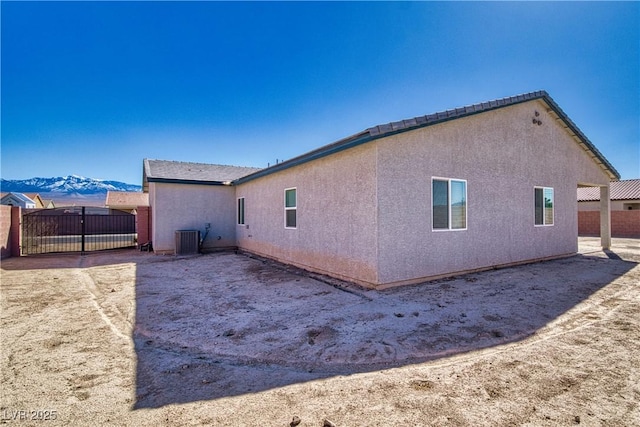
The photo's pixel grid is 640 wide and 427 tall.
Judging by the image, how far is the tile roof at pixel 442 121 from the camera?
594cm

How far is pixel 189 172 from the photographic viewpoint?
46.7 ft

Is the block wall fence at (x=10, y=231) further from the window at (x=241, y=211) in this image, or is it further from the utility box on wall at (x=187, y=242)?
the window at (x=241, y=211)

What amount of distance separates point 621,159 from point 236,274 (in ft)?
90.9

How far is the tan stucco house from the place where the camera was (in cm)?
630

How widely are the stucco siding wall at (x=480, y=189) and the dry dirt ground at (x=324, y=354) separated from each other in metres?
0.84

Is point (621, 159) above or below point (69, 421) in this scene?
above

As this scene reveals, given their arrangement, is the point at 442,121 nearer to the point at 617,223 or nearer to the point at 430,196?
the point at 430,196

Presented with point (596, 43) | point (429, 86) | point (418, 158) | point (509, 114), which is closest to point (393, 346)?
point (418, 158)

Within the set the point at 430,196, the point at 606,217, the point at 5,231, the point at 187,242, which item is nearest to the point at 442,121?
the point at 430,196

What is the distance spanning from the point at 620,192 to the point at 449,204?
23890 millimetres

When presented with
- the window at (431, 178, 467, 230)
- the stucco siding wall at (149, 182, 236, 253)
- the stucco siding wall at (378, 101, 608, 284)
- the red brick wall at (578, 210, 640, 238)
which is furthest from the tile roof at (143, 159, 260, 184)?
the red brick wall at (578, 210, 640, 238)

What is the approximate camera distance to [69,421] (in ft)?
7.62

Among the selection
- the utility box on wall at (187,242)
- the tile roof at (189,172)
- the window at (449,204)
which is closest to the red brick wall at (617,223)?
the window at (449,204)

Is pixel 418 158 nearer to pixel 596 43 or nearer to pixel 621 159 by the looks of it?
pixel 596 43
